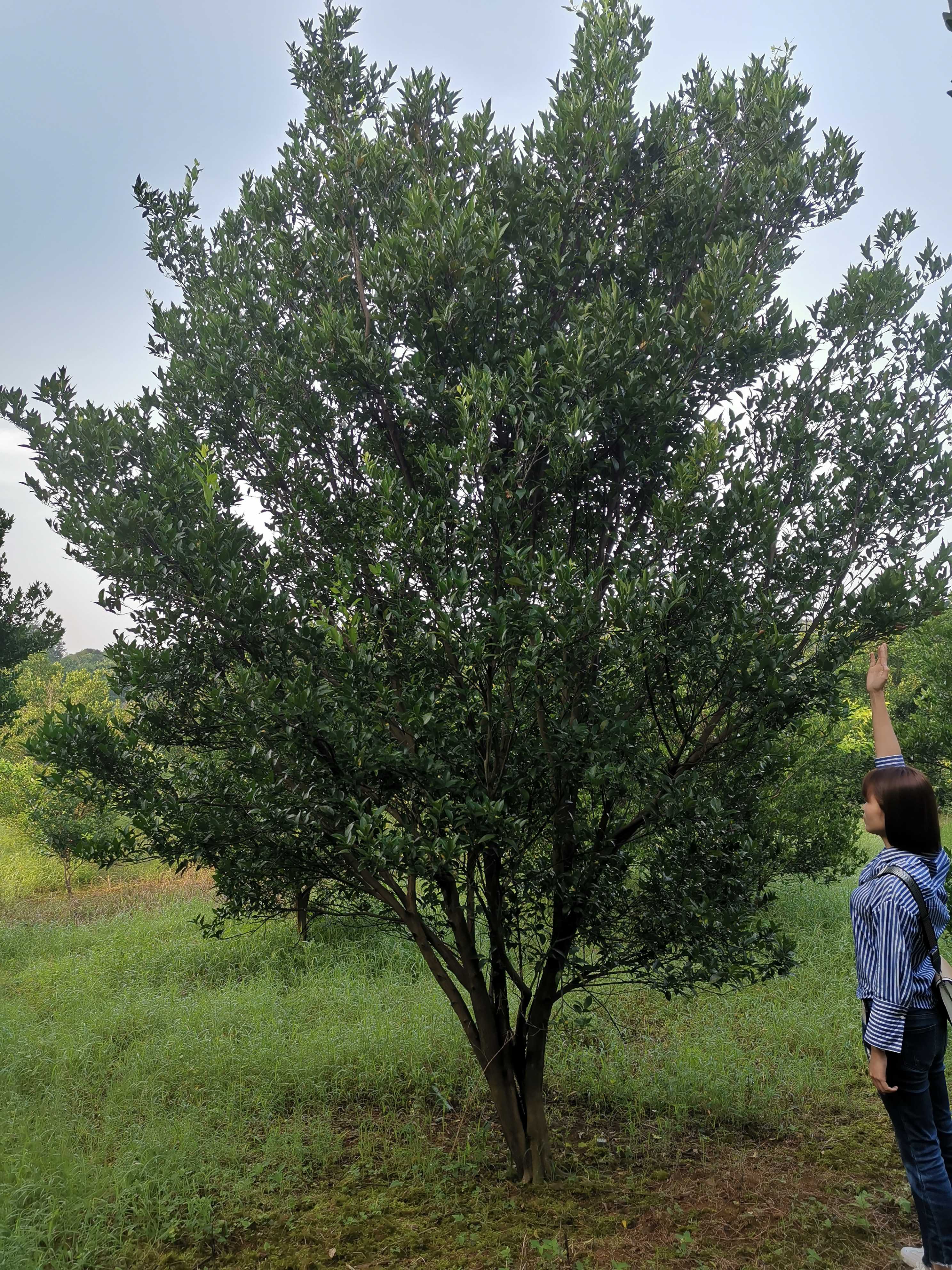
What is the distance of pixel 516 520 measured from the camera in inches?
171

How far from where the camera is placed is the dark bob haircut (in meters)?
3.58

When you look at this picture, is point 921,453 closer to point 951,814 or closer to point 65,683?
point 951,814

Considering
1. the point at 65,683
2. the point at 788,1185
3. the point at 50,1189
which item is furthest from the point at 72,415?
the point at 65,683

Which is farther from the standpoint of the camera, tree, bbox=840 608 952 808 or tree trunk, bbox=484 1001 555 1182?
tree, bbox=840 608 952 808

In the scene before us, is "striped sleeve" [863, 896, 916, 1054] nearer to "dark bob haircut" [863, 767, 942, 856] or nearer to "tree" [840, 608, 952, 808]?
"dark bob haircut" [863, 767, 942, 856]

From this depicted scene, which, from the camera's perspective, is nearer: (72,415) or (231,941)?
(72,415)

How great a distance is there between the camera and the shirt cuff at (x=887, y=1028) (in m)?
3.42

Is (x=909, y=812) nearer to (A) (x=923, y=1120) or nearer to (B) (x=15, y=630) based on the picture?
(A) (x=923, y=1120)

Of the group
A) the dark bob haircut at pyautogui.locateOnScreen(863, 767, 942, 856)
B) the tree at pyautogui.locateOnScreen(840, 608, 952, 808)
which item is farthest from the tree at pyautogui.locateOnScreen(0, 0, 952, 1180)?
the tree at pyautogui.locateOnScreen(840, 608, 952, 808)

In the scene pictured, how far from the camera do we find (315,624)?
4.02 metres

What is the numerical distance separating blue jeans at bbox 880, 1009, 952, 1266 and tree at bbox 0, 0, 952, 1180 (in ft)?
3.67

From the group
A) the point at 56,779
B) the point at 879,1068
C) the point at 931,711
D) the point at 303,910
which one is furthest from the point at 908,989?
the point at 931,711

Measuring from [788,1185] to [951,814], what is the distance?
19.5m

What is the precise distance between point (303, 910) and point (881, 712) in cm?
350
